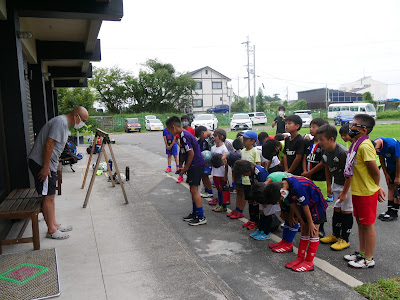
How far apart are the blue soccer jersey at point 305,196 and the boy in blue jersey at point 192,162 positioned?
1900 millimetres

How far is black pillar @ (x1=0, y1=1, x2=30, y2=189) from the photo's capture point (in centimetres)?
540

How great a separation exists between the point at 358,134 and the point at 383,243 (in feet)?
5.65

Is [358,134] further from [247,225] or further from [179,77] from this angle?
[179,77]

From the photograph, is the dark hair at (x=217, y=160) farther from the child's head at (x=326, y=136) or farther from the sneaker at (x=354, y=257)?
the sneaker at (x=354, y=257)

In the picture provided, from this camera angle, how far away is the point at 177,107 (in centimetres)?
5306

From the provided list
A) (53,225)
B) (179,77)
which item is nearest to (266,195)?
(53,225)

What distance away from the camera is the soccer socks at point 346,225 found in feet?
14.6

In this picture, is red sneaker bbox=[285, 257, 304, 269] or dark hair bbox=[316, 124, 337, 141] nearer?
red sneaker bbox=[285, 257, 304, 269]

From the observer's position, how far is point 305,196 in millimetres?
3684

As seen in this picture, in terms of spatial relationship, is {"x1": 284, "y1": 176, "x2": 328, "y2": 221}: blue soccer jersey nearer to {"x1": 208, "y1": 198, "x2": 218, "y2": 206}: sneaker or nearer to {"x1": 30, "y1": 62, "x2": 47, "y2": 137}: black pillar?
{"x1": 208, "y1": 198, "x2": 218, "y2": 206}: sneaker

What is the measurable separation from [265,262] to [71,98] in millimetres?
19749

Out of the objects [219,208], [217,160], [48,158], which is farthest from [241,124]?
[48,158]

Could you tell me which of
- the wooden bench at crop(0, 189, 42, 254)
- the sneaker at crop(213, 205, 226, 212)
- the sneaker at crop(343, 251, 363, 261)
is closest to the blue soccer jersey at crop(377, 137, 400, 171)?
the sneaker at crop(343, 251, 363, 261)

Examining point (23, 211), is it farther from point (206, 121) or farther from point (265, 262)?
point (206, 121)
